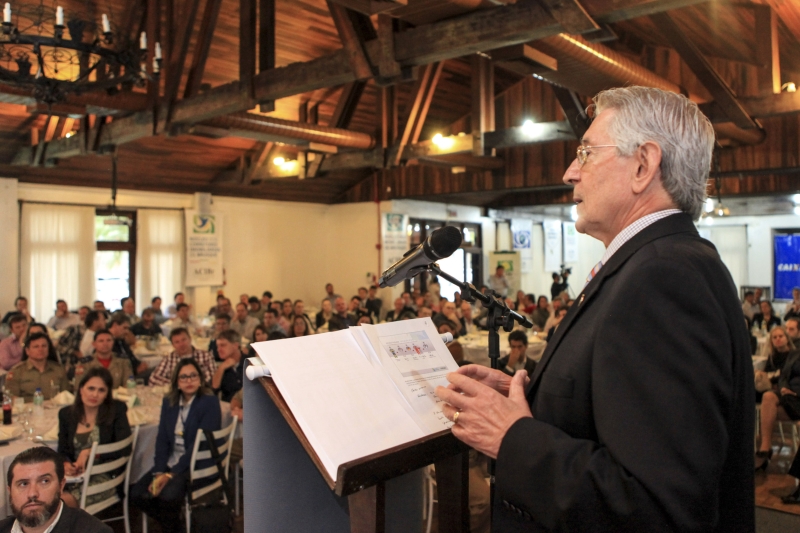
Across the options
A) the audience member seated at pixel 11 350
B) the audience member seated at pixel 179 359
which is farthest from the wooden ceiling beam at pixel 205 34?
the audience member seated at pixel 11 350

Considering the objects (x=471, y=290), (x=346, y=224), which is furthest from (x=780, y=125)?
(x=471, y=290)

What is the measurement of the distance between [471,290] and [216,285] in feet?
40.6

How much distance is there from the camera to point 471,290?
1764 mm

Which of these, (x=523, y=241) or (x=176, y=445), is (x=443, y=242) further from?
(x=523, y=241)

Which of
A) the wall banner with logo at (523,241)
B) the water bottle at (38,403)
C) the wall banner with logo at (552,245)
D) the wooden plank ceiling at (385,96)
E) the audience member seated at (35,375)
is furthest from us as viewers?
the wall banner with logo at (552,245)

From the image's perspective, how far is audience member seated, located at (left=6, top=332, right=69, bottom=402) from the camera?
5.58 meters

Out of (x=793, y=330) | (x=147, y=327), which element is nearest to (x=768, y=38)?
(x=793, y=330)

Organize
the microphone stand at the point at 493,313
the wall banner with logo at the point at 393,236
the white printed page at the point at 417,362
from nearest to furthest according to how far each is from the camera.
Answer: the white printed page at the point at 417,362
the microphone stand at the point at 493,313
the wall banner with logo at the point at 393,236

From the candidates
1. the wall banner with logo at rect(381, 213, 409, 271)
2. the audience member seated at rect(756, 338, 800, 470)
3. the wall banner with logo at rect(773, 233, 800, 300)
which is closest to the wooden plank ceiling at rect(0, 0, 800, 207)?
the wall banner with logo at rect(381, 213, 409, 271)

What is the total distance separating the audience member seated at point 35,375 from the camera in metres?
5.58

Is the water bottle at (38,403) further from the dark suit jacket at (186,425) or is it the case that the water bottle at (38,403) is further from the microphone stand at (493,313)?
the microphone stand at (493,313)

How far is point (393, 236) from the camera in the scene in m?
15.1

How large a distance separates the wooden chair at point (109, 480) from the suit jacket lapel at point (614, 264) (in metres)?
3.46

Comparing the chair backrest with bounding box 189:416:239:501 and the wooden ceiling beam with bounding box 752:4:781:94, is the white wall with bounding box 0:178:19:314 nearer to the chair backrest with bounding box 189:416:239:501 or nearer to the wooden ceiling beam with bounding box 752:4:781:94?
the chair backrest with bounding box 189:416:239:501
